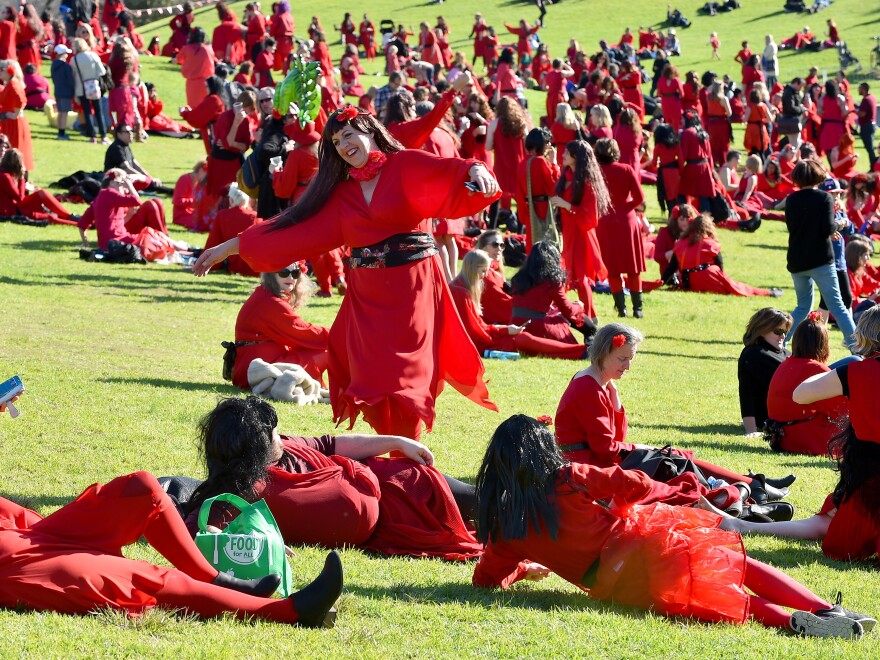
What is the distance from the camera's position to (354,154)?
237 inches

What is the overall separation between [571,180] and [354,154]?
650 cm

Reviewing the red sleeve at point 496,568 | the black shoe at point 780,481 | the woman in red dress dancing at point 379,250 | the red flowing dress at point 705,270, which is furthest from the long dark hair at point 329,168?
the red flowing dress at point 705,270

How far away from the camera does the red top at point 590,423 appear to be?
21.0 ft

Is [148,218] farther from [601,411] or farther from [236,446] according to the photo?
[236,446]

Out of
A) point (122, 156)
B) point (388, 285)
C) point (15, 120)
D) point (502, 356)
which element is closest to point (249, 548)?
point (388, 285)

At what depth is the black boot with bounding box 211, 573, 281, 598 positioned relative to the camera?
4359 millimetres

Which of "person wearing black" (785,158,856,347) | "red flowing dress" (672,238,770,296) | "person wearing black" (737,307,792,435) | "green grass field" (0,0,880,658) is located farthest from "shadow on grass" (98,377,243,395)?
→ "red flowing dress" (672,238,770,296)

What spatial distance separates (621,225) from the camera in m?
12.7

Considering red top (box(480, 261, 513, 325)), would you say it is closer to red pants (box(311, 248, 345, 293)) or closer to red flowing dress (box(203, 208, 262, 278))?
red pants (box(311, 248, 345, 293))

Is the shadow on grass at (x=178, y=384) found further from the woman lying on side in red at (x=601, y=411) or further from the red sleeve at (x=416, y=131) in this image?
the woman lying on side in red at (x=601, y=411)

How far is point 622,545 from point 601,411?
1.85m

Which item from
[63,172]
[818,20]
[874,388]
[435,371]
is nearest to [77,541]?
[435,371]

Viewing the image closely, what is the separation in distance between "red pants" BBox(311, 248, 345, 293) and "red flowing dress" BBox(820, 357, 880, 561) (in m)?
Result: 7.68

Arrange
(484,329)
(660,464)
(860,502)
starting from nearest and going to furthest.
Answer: (860,502) → (660,464) → (484,329)
